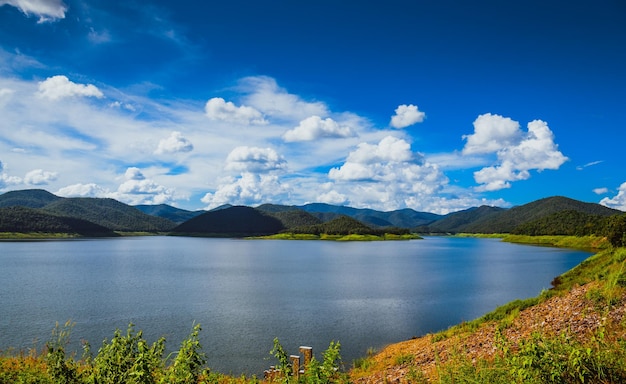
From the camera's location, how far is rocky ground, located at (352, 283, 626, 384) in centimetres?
1719

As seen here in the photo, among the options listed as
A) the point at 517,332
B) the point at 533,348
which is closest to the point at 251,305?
the point at 517,332

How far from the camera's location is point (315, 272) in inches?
3238

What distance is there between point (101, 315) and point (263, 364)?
23156 millimetres

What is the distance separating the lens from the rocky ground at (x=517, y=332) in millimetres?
17188

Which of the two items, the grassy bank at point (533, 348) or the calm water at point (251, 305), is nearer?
the grassy bank at point (533, 348)

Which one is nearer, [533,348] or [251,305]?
[533,348]

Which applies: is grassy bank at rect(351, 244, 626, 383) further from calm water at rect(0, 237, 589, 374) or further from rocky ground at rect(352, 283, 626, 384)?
calm water at rect(0, 237, 589, 374)

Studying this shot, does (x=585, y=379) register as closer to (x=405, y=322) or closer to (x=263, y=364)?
(x=263, y=364)

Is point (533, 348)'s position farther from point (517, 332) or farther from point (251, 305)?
point (251, 305)

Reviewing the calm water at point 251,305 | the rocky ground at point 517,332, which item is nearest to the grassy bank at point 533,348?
the rocky ground at point 517,332

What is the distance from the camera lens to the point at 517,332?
68.2 feet

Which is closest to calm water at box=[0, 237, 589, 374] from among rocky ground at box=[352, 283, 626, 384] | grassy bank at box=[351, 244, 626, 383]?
rocky ground at box=[352, 283, 626, 384]

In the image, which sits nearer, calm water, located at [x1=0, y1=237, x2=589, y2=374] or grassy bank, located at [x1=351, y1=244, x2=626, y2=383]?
grassy bank, located at [x1=351, y1=244, x2=626, y2=383]

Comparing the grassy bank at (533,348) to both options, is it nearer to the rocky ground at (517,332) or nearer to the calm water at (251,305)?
the rocky ground at (517,332)
